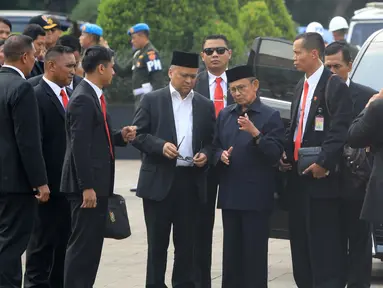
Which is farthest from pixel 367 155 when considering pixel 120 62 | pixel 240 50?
pixel 240 50

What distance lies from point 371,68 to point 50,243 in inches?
133

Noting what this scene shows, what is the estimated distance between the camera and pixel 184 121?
8984 mm

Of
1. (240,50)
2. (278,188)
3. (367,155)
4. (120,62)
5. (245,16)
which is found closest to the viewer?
(367,155)

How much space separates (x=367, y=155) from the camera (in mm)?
8445

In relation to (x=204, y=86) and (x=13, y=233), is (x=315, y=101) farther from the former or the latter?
(x=13, y=233)

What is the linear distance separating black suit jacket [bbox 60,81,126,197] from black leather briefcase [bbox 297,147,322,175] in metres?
1.39

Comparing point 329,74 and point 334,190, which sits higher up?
point 329,74

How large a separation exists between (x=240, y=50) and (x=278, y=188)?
11749mm

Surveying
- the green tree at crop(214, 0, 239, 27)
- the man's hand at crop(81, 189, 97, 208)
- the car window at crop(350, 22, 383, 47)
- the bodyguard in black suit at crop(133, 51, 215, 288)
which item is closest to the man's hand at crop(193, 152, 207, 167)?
the bodyguard in black suit at crop(133, 51, 215, 288)

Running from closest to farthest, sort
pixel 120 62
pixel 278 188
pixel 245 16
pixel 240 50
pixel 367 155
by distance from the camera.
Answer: pixel 367 155, pixel 278 188, pixel 120 62, pixel 240 50, pixel 245 16

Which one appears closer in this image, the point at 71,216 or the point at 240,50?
the point at 71,216

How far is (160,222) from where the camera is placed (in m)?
8.88

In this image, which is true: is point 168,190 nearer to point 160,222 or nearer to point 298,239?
point 160,222

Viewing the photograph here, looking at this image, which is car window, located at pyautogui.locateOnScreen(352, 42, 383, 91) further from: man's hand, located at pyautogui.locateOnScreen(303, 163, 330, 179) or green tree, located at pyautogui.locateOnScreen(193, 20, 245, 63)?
green tree, located at pyautogui.locateOnScreen(193, 20, 245, 63)
